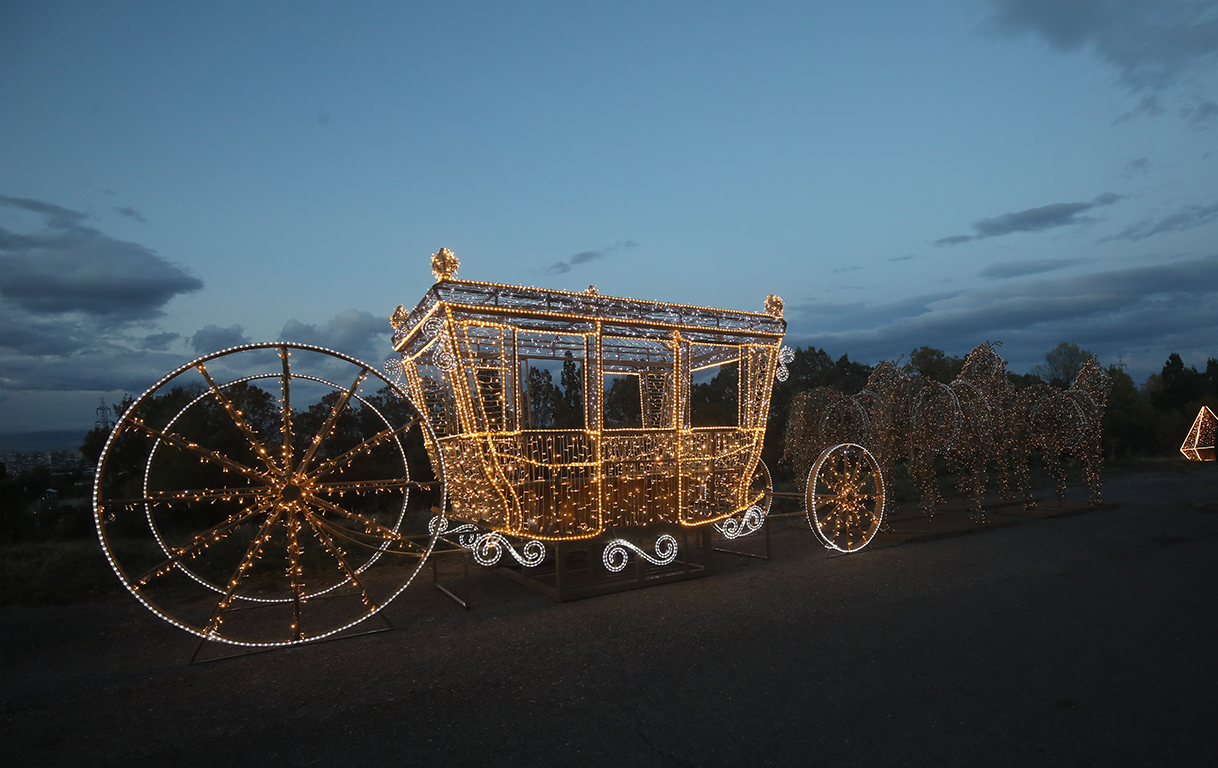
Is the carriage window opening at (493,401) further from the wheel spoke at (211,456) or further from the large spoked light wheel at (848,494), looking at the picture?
the large spoked light wheel at (848,494)

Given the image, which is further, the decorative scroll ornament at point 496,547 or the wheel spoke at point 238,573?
the decorative scroll ornament at point 496,547

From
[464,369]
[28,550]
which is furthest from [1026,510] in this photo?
[28,550]

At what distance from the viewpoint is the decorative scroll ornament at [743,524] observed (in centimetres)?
896

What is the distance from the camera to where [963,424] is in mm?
11969

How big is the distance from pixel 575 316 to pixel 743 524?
12.7 ft

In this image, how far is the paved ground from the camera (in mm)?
4004

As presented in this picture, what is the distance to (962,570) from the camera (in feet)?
28.5

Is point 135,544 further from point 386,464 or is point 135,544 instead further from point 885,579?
point 885,579

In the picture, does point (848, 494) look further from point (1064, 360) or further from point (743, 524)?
point (1064, 360)

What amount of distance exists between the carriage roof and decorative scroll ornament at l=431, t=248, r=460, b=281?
0.34ft

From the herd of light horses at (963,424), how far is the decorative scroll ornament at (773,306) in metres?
3.85

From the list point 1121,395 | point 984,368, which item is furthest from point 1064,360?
point 984,368

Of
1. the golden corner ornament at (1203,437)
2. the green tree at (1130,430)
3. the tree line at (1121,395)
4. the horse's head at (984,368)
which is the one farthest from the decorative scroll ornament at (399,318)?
the green tree at (1130,430)

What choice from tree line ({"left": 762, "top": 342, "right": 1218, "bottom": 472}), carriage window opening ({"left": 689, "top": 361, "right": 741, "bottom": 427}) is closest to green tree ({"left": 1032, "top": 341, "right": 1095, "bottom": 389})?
tree line ({"left": 762, "top": 342, "right": 1218, "bottom": 472})
